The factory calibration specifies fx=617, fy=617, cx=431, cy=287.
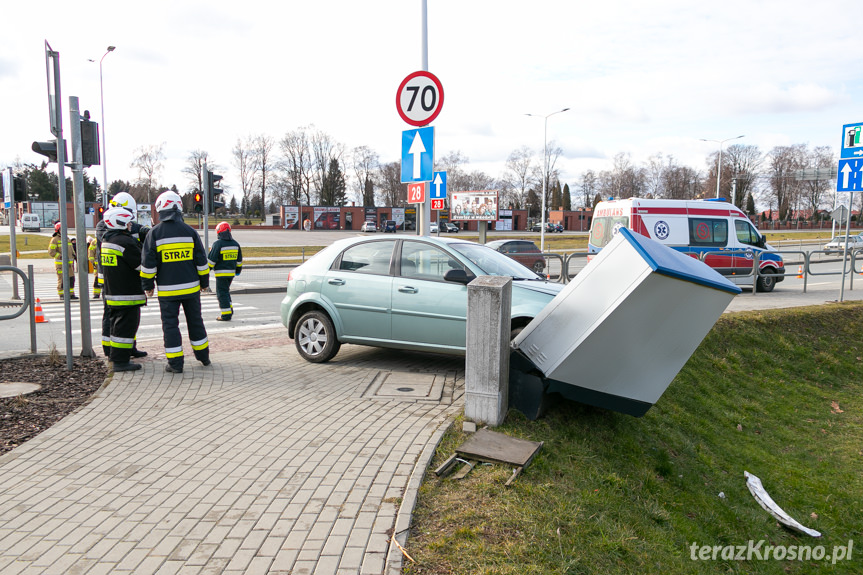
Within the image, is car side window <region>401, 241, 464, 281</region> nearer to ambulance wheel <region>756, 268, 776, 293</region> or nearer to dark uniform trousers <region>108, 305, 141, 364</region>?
dark uniform trousers <region>108, 305, 141, 364</region>

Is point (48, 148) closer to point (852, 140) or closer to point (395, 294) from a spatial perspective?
point (395, 294)

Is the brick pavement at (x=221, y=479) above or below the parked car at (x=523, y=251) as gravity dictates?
below

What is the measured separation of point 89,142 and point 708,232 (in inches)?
631

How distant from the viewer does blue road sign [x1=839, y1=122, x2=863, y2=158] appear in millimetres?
12492

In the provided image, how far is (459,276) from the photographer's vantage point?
6441 mm

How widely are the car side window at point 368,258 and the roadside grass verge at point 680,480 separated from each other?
8.98 ft

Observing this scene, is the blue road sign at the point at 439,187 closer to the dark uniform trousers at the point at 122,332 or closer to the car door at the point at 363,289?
the car door at the point at 363,289

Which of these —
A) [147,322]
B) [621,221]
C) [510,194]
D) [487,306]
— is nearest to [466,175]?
[510,194]

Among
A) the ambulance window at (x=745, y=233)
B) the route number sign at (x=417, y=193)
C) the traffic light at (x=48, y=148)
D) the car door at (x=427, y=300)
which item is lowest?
the car door at (x=427, y=300)

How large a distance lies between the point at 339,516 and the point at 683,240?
53.7 feet

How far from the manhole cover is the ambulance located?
47.7 feet

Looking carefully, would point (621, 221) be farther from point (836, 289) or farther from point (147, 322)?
point (147, 322)

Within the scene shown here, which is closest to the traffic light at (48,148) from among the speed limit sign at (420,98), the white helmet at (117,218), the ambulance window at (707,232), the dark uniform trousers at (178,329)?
the white helmet at (117,218)

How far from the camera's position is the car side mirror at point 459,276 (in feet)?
21.1
